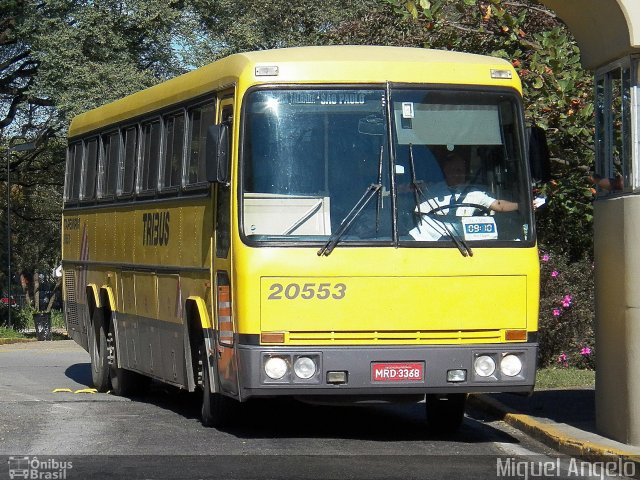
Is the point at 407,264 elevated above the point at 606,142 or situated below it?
below

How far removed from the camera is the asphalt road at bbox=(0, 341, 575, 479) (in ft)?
32.4

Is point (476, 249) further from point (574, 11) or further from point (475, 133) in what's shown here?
point (574, 11)

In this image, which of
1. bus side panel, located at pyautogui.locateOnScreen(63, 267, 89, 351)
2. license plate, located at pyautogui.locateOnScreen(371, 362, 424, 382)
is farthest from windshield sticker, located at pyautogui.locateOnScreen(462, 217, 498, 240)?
bus side panel, located at pyautogui.locateOnScreen(63, 267, 89, 351)

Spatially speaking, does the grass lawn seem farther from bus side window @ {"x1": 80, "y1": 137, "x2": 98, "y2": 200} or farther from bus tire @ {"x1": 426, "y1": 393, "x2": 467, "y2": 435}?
bus side window @ {"x1": 80, "y1": 137, "x2": 98, "y2": 200}

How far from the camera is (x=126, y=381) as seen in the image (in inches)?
635

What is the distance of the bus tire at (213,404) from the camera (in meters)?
12.3

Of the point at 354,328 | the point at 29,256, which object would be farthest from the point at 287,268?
the point at 29,256

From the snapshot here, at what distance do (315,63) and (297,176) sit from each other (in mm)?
978

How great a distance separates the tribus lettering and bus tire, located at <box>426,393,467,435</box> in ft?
A: 10.2

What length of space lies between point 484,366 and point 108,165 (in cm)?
704

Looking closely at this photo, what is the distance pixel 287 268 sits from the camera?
10875 mm

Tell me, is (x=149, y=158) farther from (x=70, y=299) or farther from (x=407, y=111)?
(x=70, y=299)

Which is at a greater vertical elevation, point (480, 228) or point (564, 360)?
point (480, 228)

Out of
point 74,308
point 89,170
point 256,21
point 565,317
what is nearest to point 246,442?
point 89,170
